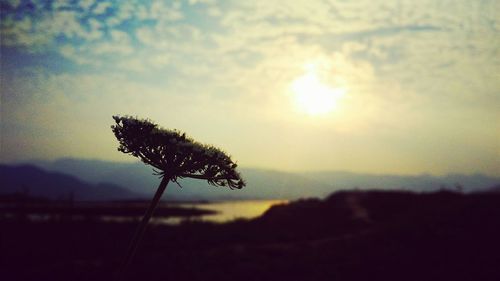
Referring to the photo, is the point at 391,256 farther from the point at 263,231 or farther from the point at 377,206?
the point at 377,206

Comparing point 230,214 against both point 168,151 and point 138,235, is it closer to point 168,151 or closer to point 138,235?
point 168,151

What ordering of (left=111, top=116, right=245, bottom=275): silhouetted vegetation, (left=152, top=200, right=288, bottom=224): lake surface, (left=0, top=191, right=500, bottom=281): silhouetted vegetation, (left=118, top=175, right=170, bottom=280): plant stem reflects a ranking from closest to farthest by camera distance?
(left=118, top=175, right=170, bottom=280): plant stem < (left=111, top=116, right=245, bottom=275): silhouetted vegetation < (left=0, top=191, right=500, bottom=281): silhouetted vegetation < (left=152, top=200, right=288, bottom=224): lake surface

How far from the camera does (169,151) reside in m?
4.73

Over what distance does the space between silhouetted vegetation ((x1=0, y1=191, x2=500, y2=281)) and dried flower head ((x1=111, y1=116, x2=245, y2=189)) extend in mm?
11111

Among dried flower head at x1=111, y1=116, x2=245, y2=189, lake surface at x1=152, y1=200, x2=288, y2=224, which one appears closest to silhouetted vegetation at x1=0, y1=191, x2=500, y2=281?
lake surface at x1=152, y1=200, x2=288, y2=224

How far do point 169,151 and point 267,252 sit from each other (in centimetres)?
1784

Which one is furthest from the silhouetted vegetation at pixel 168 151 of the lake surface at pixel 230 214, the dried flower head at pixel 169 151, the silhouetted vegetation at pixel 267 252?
the lake surface at pixel 230 214

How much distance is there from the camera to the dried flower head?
4.71 m

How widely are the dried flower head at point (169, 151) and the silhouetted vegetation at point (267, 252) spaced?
11111 millimetres

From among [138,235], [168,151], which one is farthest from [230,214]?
[138,235]

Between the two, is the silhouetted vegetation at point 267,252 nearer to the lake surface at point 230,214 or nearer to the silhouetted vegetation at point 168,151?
the lake surface at point 230,214

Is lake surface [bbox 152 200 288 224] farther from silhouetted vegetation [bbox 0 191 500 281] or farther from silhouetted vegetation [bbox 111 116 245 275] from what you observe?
silhouetted vegetation [bbox 111 116 245 275]

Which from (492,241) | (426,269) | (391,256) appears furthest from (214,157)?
(492,241)

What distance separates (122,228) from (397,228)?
24.1 m
